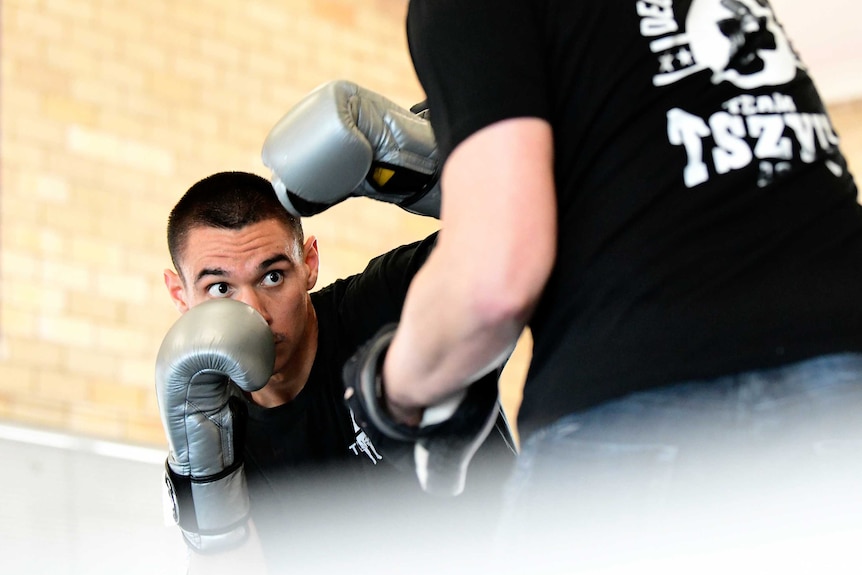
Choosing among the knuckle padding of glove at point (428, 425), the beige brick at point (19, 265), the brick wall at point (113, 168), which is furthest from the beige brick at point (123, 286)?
the knuckle padding of glove at point (428, 425)

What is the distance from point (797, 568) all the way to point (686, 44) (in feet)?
1.70

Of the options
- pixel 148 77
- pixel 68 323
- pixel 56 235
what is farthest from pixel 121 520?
pixel 148 77

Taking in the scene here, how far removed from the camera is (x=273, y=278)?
2270 millimetres

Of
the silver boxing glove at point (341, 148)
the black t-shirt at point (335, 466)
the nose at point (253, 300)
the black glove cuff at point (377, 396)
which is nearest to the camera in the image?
the black glove cuff at point (377, 396)

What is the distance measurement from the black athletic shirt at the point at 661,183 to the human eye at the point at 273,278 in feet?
4.08

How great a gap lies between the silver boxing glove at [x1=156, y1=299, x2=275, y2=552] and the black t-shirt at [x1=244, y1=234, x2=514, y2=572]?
0.42ft

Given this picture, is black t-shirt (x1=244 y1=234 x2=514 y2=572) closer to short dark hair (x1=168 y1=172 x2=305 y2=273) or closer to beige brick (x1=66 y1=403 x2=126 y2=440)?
short dark hair (x1=168 y1=172 x2=305 y2=273)

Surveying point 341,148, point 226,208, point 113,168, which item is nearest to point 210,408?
point 226,208

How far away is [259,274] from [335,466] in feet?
1.46

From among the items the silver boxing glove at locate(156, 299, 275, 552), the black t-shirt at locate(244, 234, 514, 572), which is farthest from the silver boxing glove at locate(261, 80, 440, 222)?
the black t-shirt at locate(244, 234, 514, 572)

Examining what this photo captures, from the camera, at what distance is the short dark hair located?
91.2 inches

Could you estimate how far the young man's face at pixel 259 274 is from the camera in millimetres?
2213

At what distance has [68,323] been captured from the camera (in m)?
3.74

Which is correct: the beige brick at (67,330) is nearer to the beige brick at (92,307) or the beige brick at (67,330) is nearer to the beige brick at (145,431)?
the beige brick at (92,307)
